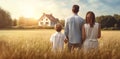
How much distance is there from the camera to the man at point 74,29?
8523 mm

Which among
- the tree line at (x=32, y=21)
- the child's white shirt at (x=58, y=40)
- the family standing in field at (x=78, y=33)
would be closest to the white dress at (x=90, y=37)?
the family standing in field at (x=78, y=33)

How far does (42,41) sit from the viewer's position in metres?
10.4

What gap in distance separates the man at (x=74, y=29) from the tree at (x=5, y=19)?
450cm

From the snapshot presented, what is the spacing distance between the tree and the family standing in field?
444 centimetres

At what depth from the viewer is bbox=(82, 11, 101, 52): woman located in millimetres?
8336

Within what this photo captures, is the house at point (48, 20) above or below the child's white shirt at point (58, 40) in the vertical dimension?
above

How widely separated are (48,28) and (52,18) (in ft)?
0.98

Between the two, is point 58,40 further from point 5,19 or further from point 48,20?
point 5,19

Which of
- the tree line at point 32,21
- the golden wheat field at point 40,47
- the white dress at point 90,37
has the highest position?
the tree line at point 32,21

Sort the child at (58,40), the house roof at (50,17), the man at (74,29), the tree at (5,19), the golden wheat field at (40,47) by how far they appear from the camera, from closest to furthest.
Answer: the golden wheat field at (40,47) < the man at (74,29) < the child at (58,40) < the house roof at (50,17) < the tree at (5,19)

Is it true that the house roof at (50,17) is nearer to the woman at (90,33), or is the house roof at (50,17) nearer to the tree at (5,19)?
the tree at (5,19)

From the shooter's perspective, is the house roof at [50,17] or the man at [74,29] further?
the house roof at [50,17]

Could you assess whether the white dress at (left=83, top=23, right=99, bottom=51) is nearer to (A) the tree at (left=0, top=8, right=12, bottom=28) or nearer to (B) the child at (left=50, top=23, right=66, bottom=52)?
(B) the child at (left=50, top=23, right=66, bottom=52)

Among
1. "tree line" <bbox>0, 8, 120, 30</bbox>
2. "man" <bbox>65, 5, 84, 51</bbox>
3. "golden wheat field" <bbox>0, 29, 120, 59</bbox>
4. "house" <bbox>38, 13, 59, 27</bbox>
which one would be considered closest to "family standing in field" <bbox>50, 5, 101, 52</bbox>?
"man" <bbox>65, 5, 84, 51</bbox>
